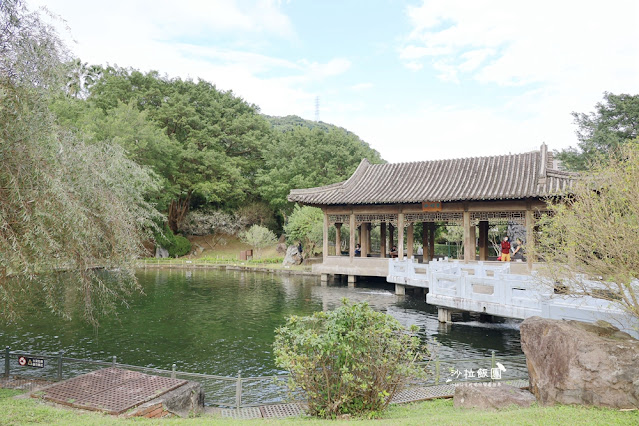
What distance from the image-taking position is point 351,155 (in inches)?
1559

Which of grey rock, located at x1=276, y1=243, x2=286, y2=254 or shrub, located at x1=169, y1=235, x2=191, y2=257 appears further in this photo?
shrub, located at x1=169, y1=235, x2=191, y2=257

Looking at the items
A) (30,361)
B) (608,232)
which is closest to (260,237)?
(30,361)

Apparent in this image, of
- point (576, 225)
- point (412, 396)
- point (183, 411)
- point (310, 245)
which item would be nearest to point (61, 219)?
point (183, 411)

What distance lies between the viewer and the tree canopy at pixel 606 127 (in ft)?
88.4

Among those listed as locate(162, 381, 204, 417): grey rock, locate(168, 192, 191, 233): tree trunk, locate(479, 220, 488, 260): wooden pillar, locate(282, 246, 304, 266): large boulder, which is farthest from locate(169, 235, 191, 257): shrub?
locate(162, 381, 204, 417): grey rock

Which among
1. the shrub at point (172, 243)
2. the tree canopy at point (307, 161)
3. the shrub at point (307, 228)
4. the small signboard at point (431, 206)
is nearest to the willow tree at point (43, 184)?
the small signboard at point (431, 206)

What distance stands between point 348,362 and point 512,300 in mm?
7189

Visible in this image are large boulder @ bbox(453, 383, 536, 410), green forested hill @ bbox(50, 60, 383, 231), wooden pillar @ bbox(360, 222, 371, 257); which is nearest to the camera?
large boulder @ bbox(453, 383, 536, 410)

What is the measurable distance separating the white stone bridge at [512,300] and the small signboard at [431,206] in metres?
5.82

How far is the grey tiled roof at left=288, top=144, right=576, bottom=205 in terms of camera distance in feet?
62.8

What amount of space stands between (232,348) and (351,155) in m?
29.6

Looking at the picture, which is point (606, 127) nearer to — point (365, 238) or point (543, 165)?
point (543, 165)

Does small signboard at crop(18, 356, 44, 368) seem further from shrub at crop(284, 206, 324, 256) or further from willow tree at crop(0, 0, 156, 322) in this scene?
shrub at crop(284, 206, 324, 256)

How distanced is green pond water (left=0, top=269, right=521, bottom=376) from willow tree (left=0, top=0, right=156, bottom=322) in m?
3.64
